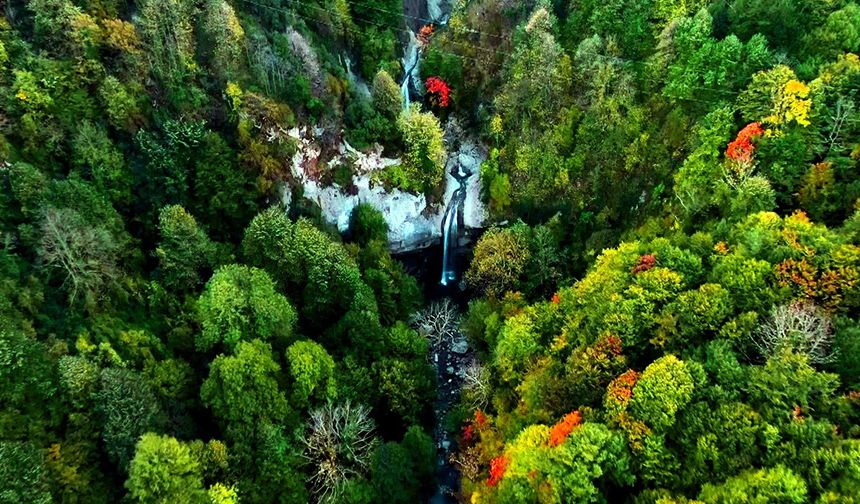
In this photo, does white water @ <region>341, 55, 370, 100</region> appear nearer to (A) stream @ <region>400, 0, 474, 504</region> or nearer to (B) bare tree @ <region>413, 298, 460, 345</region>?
(A) stream @ <region>400, 0, 474, 504</region>

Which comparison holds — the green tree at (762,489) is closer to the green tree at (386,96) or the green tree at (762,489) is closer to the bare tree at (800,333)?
the bare tree at (800,333)

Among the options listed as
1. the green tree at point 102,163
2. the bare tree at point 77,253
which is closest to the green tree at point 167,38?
the green tree at point 102,163

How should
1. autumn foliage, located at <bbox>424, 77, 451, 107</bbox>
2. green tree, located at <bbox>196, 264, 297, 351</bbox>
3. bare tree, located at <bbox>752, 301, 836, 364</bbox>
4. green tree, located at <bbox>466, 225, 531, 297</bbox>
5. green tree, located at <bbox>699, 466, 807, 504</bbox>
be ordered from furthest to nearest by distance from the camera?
autumn foliage, located at <bbox>424, 77, 451, 107</bbox> → green tree, located at <bbox>466, 225, 531, 297</bbox> → green tree, located at <bbox>196, 264, 297, 351</bbox> → bare tree, located at <bbox>752, 301, 836, 364</bbox> → green tree, located at <bbox>699, 466, 807, 504</bbox>

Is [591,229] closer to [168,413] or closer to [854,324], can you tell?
[854,324]

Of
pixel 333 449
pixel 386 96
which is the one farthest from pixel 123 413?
pixel 386 96

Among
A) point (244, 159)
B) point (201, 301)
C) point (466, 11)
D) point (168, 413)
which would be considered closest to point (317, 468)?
point (168, 413)

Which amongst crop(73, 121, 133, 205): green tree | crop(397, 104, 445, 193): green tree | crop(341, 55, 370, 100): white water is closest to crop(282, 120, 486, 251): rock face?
crop(397, 104, 445, 193): green tree

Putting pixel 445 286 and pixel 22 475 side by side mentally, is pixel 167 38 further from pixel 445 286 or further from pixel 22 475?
pixel 22 475
